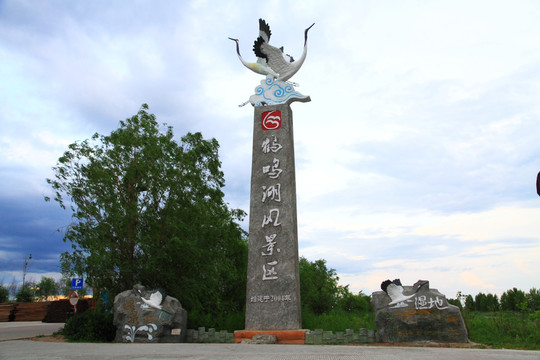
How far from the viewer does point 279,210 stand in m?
12.7

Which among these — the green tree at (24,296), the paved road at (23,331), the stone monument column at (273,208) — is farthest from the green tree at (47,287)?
the stone monument column at (273,208)

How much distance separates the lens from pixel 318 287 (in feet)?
94.5

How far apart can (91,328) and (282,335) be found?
5.73 meters

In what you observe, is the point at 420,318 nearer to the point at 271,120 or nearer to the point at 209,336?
the point at 209,336

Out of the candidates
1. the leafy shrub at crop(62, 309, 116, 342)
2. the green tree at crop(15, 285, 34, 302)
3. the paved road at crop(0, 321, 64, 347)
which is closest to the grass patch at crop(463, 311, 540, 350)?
the leafy shrub at crop(62, 309, 116, 342)

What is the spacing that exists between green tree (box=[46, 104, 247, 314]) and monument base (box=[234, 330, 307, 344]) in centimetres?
333

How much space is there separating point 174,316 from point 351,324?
5264 mm

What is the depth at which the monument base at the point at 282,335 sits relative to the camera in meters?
11.1

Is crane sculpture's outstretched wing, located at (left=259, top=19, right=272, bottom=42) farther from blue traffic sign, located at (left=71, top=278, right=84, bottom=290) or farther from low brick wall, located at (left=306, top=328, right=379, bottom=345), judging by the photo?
blue traffic sign, located at (left=71, top=278, right=84, bottom=290)

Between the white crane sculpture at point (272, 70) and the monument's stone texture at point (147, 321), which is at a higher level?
the white crane sculpture at point (272, 70)

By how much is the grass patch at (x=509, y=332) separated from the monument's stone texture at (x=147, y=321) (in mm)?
7872

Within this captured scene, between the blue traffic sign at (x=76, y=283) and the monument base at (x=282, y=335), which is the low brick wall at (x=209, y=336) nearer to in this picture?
the monument base at (x=282, y=335)

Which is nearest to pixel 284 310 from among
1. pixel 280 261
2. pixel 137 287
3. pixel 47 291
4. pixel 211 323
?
pixel 280 261

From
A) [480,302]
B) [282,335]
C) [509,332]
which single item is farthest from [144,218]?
[480,302]
